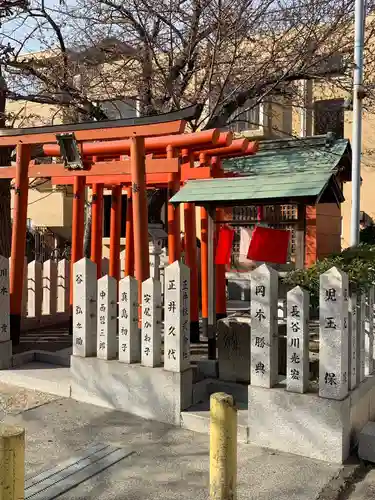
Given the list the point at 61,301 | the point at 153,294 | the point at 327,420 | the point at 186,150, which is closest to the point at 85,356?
the point at 153,294

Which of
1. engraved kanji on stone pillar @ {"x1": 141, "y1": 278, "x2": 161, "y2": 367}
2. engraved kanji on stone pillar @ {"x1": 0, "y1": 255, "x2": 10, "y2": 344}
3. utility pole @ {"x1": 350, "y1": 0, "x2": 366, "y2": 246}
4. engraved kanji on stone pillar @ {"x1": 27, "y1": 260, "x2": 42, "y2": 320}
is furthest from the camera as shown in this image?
engraved kanji on stone pillar @ {"x1": 27, "y1": 260, "x2": 42, "y2": 320}

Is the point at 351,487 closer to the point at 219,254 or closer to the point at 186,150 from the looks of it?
the point at 219,254

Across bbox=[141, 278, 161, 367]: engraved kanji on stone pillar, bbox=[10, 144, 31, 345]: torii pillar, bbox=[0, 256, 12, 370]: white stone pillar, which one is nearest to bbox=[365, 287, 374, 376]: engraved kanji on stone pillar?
bbox=[141, 278, 161, 367]: engraved kanji on stone pillar

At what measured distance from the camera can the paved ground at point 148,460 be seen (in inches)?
161

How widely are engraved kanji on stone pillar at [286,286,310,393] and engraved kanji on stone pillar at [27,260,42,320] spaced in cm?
681

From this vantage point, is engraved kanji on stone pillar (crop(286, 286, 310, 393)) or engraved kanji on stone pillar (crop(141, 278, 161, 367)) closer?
engraved kanji on stone pillar (crop(286, 286, 310, 393))

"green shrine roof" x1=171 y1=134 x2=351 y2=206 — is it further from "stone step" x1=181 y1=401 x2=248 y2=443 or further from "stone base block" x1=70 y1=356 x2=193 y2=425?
"stone step" x1=181 y1=401 x2=248 y2=443

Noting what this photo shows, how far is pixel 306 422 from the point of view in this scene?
4680mm

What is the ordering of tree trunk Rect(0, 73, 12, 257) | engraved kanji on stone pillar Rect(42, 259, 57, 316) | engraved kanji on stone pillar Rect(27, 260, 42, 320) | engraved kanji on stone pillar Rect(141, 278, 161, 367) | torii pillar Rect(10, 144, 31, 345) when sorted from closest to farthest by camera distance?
engraved kanji on stone pillar Rect(141, 278, 161, 367), torii pillar Rect(10, 144, 31, 345), tree trunk Rect(0, 73, 12, 257), engraved kanji on stone pillar Rect(27, 260, 42, 320), engraved kanji on stone pillar Rect(42, 259, 57, 316)

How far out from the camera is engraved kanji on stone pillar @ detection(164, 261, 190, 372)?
5414 mm

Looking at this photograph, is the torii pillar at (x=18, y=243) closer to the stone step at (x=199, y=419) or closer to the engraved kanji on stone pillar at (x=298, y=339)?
the stone step at (x=199, y=419)

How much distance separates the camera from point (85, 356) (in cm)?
613

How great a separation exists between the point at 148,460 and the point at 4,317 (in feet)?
11.2

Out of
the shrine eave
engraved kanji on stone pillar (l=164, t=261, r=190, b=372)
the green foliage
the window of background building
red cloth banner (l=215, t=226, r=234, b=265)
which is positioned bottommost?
engraved kanji on stone pillar (l=164, t=261, r=190, b=372)
